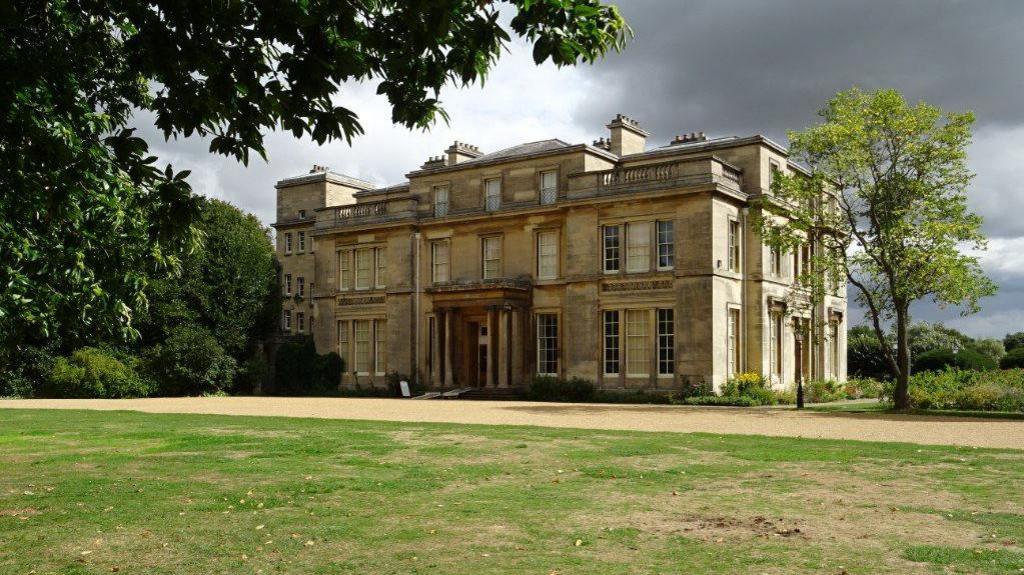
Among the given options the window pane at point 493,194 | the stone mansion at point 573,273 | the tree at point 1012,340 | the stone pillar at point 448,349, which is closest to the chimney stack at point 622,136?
the stone mansion at point 573,273

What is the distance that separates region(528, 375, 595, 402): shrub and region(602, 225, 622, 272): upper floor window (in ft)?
14.5

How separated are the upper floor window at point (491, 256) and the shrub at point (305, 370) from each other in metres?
8.44

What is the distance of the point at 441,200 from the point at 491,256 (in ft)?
12.5

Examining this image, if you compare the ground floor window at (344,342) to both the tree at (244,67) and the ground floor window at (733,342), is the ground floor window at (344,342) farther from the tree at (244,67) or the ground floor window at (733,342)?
the tree at (244,67)

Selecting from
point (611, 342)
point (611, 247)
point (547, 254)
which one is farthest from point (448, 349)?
point (611, 247)

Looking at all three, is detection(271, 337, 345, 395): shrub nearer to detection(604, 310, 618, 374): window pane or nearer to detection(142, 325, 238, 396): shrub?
detection(142, 325, 238, 396): shrub

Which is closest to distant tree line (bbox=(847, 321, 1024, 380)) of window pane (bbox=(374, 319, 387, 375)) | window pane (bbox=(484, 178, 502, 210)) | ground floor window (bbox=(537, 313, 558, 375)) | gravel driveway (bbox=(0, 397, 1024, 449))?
gravel driveway (bbox=(0, 397, 1024, 449))

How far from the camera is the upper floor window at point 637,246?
34781mm

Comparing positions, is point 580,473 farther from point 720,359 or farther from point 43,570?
point 720,359

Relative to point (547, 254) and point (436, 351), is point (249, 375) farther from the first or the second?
point (547, 254)

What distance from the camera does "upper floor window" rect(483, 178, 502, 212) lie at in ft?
130

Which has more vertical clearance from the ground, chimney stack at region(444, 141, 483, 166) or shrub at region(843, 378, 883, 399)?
chimney stack at region(444, 141, 483, 166)

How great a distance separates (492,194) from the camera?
39875 millimetres

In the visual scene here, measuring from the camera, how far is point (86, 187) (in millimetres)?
9414
